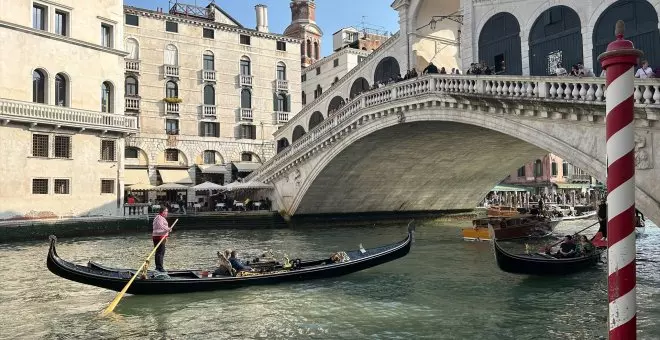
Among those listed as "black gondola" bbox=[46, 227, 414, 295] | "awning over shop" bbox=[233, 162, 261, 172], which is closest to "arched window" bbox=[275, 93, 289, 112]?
"awning over shop" bbox=[233, 162, 261, 172]

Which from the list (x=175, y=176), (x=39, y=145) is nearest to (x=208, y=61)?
(x=175, y=176)

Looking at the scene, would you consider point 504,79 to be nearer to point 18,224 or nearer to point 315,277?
point 315,277

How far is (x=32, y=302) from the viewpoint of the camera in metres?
7.52

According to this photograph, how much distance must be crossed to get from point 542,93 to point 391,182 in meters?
10.9

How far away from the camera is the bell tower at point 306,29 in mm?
37906

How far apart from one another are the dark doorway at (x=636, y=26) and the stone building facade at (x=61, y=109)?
1445cm

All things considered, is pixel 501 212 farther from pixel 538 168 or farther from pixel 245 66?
pixel 538 168

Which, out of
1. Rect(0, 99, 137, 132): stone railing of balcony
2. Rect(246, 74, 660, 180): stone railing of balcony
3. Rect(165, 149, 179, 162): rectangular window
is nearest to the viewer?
Rect(246, 74, 660, 180): stone railing of balcony

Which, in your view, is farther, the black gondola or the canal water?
the black gondola

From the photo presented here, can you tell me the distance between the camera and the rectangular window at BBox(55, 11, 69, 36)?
1759 cm

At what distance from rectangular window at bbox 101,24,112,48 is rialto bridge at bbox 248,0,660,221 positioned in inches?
268

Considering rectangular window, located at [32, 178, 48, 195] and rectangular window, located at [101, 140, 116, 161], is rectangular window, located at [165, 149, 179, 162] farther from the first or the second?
rectangular window, located at [32, 178, 48, 195]

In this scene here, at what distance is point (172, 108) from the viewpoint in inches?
917

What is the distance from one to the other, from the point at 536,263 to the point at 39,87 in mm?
15230
